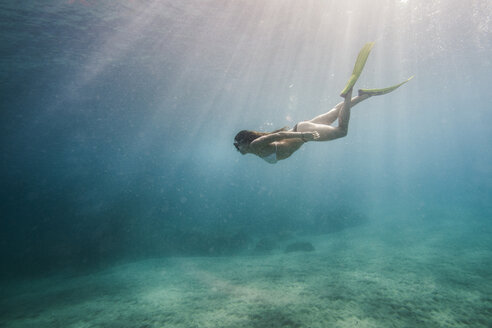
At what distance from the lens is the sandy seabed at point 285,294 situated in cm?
527

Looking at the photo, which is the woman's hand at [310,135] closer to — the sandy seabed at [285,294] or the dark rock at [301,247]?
the sandy seabed at [285,294]

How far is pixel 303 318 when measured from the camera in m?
5.15

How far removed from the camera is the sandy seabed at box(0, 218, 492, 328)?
5270 mm

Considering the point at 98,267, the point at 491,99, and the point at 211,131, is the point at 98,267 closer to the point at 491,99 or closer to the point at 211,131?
the point at 211,131

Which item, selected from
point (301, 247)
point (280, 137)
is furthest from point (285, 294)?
point (301, 247)

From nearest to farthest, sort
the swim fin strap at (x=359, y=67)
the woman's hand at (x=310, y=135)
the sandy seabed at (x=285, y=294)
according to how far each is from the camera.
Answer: the woman's hand at (x=310, y=135)
the swim fin strap at (x=359, y=67)
the sandy seabed at (x=285, y=294)

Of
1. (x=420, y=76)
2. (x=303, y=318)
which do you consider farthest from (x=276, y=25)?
(x=420, y=76)

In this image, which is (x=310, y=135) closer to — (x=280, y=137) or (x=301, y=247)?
(x=280, y=137)

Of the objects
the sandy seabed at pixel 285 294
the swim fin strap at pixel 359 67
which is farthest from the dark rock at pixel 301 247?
the swim fin strap at pixel 359 67

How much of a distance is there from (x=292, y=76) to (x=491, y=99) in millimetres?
42628

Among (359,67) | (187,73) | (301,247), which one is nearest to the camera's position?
(359,67)

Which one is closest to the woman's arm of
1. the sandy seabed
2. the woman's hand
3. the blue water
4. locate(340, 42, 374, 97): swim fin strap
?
the woman's hand

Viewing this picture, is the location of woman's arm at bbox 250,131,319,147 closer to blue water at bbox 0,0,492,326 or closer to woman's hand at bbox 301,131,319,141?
woman's hand at bbox 301,131,319,141

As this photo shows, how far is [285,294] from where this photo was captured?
6.70 metres
